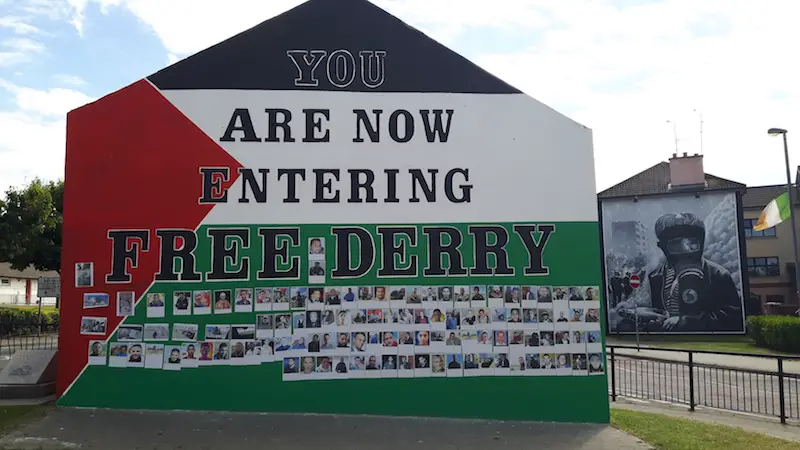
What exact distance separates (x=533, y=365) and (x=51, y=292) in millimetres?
17789

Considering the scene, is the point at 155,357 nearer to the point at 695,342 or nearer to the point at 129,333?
the point at 129,333

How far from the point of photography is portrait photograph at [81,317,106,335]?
29.0 feet

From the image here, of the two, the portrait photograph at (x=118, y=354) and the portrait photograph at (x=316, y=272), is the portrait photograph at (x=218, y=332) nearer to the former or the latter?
the portrait photograph at (x=118, y=354)

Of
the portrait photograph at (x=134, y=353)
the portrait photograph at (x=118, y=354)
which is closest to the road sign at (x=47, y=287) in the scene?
the portrait photograph at (x=118, y=354)

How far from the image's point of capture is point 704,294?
28766 millimetres

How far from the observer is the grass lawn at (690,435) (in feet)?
24.5

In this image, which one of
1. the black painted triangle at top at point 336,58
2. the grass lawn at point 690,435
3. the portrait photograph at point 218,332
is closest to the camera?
the grass lawn at point 690,435

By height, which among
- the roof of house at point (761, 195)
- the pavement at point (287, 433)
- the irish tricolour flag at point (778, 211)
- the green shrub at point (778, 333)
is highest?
the roof of house at point (761, 195)

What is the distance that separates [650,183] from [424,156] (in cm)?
2882

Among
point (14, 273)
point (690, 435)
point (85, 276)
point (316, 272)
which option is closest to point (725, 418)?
point (690, 435)

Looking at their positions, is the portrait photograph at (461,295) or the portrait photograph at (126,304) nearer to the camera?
the portrait photograph at (126,304)

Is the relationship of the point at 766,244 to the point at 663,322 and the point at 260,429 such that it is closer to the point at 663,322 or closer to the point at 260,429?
the point at 663,322

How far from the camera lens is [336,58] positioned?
9.32 meters

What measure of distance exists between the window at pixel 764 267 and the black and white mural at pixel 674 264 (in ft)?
37.8
